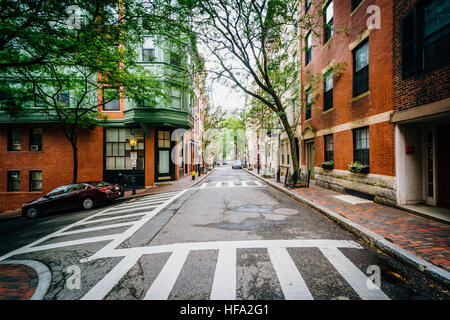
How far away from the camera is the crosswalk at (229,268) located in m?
2.54

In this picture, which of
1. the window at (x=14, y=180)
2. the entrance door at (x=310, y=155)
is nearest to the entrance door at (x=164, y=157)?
the window at (x=14, y=180)

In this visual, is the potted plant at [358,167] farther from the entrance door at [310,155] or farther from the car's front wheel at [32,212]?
the car's front wheel at [32,212]

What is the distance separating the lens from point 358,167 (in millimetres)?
7832

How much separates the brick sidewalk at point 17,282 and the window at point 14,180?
16.8 metres

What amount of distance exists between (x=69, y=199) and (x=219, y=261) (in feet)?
31.8

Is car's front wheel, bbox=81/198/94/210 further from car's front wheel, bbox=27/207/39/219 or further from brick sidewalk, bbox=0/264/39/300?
brick sidewalk, bbox=0/264/39/300

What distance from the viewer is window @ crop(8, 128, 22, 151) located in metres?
15.1

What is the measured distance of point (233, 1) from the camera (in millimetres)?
9430

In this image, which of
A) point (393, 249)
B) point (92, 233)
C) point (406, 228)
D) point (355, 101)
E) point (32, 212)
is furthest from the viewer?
point (32, 212)

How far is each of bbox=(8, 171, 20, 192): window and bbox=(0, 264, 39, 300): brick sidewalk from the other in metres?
16.8

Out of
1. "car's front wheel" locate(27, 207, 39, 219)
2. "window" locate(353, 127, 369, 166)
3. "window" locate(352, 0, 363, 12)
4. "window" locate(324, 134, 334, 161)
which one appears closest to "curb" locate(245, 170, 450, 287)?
"window" locate(353, 127, 369, 166)

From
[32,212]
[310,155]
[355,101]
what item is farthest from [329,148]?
[32,212]

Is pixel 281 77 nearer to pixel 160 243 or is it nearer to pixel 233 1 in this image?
pixel 233 1

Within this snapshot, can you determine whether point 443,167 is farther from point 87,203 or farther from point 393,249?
point 87,203
